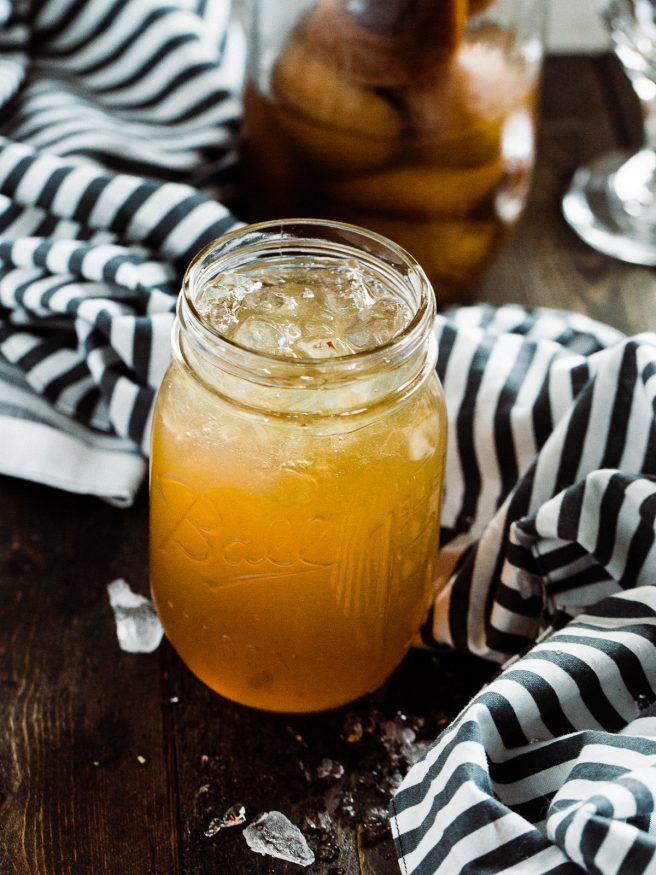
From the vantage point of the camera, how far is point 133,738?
670 millimetres

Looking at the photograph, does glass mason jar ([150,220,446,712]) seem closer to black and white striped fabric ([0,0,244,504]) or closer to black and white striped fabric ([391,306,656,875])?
black and white striped fabric ([391,306,656,875])

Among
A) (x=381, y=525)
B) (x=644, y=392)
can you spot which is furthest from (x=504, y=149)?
(x=381, y=525)

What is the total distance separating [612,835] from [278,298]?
1.05ft

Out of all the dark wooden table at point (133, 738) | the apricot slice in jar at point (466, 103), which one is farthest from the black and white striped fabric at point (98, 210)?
the apricot slice in jar at point (466, 103)

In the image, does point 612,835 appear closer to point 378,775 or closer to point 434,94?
point 378,775

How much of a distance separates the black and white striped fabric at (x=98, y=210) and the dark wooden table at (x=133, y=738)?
0.19 ft

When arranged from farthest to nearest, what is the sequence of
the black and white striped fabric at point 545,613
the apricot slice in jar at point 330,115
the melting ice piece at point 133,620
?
1. the apricot slice in jar at point 330,115
2. the melting ice piece at point 133,620
3. the black and white striped fabric at point 545,613

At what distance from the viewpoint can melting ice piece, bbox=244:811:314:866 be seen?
609mm

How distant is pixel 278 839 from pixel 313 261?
12.7 inches

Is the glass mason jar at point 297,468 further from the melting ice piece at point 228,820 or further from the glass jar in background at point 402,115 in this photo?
the glass jar in background at point 402,115

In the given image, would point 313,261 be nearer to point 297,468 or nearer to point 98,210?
point 297,468

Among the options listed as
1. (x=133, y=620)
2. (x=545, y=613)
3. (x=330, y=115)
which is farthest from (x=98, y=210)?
(x=545, y=613)

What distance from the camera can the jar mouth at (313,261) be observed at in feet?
1.80

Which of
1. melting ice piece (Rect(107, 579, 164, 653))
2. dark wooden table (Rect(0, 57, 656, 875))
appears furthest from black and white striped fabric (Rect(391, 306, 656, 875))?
melting ice piece (Rect(107, 579, 164, 653))
